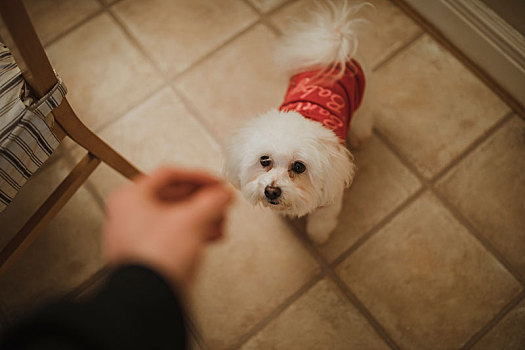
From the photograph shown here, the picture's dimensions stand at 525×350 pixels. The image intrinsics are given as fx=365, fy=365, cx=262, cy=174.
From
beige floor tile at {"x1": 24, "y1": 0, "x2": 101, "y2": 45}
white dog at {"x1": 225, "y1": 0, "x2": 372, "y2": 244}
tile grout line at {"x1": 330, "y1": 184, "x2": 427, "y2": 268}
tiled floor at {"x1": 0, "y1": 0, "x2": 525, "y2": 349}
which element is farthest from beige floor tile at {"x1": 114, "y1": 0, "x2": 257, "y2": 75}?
tile grout line at {"x1": 330, "y1": 184, "x2": 427, "y2": 268}

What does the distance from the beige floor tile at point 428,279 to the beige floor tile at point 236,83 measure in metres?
0.64

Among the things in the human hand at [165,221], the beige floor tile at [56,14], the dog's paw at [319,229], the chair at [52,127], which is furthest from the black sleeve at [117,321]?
the beige floor tile at [56,14]

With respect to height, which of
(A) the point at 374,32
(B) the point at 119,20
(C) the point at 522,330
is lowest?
(C) the point at 522,330

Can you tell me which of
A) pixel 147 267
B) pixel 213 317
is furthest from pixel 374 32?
pixel 147 267

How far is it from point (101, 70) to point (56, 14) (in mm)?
340

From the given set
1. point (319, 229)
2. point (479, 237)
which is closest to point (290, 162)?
point (319, 229)

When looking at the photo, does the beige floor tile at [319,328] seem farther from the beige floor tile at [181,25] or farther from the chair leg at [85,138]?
the beige floor tile at [181,25]

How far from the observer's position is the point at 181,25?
1504 mm

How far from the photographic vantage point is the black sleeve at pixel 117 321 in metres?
0.39

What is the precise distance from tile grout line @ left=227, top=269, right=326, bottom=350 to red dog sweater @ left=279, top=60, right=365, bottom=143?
0.48m

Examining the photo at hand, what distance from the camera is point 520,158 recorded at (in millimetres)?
1274

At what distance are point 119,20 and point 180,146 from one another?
631 millimetres

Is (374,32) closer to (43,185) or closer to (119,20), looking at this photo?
(119,20)

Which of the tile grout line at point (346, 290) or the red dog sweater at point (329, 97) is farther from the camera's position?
the tile grout line at point (346, 290)
